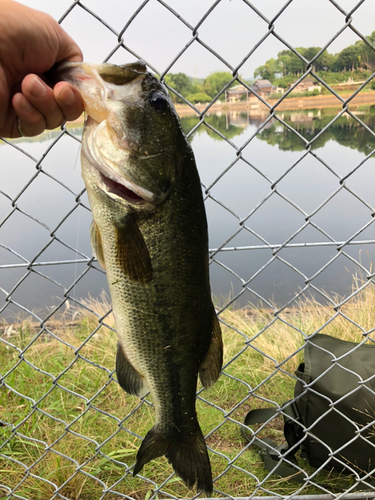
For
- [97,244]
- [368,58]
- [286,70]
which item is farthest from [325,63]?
[97,244]

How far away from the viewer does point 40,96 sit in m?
1.02

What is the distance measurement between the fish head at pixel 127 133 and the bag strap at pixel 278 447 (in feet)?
5.27

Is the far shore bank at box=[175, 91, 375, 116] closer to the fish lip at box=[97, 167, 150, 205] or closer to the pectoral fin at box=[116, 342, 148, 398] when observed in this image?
the fish lip at box=[97, 167, 150, 205]

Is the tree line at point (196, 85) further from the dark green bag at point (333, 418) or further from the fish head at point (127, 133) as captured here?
the dark green bag at point (333, 418)

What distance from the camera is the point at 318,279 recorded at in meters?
5.85

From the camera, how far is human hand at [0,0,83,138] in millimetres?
1014

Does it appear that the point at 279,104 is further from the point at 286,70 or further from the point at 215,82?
the point at 286,70

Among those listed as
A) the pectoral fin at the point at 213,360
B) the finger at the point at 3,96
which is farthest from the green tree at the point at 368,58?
the finger at the point at 3,96

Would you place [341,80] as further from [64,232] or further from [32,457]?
[64,232]

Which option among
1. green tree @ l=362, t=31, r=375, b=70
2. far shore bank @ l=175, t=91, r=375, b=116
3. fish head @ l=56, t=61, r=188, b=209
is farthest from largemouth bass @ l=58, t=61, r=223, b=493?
green tree @ l=362, t=31, r=375, b=70

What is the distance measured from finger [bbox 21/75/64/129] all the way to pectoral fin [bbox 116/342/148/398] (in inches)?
32.8

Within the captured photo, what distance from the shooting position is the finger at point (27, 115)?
1.06 m

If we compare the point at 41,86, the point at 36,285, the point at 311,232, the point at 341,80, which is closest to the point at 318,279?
the point at 311,232

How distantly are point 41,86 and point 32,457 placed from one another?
2163 mm
